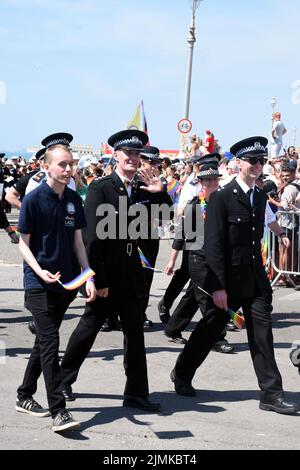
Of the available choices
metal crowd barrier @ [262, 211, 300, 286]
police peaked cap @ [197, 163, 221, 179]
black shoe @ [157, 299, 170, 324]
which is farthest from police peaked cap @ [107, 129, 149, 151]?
metal crowd barrier @ [262, 211, 300, 286]

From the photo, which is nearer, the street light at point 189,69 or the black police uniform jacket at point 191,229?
the black police uniform jacket at point 191,229

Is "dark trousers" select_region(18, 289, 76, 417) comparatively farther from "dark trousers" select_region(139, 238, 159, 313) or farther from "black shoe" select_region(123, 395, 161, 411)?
"dark trousers" select_region(139, 238, 159, 313)

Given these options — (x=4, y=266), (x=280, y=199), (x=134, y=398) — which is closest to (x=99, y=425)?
(x=134, y=398)

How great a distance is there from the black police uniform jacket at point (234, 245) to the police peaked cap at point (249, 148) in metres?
0.26

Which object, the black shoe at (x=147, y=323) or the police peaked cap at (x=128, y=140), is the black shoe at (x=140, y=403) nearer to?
the police peaked cap at (x=128, y=140)

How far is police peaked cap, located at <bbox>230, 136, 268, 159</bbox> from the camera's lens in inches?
265

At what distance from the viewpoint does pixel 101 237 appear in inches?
255

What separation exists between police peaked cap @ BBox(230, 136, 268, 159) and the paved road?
188cm

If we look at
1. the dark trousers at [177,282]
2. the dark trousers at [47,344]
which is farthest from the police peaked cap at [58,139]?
the dark trousers at [177,282]

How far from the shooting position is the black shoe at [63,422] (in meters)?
5.71

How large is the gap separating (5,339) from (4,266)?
665cm

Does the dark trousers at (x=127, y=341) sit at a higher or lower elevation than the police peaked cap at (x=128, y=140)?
lower

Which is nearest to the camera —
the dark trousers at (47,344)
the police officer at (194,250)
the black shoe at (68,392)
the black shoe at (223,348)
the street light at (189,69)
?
the dark trousers at (47,344)

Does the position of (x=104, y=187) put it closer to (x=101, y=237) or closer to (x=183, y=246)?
(x=101, y=237)
